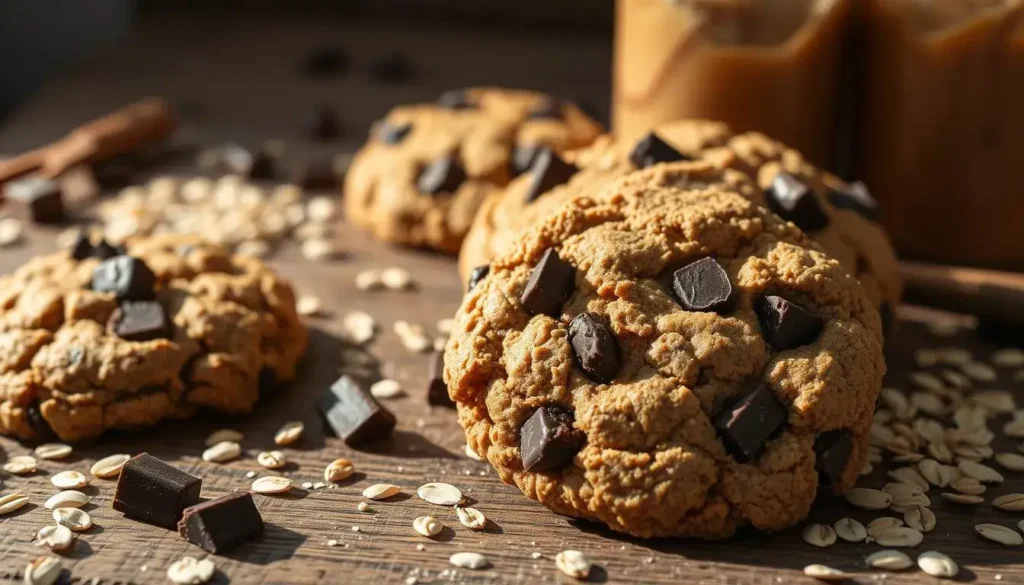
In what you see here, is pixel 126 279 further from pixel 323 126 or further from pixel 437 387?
pixel 323 126

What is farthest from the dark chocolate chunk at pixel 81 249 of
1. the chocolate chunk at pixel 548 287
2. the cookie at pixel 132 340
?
the chocolate chunk at pixel 548 287

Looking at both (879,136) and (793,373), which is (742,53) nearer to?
(879,136)

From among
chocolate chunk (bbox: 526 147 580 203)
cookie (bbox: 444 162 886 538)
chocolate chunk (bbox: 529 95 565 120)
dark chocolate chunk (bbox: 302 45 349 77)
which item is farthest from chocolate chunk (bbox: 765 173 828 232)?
dark chocolate chunk (bbox: 302 45 349 77)

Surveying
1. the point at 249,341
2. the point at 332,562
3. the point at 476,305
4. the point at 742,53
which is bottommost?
the point at 332,562

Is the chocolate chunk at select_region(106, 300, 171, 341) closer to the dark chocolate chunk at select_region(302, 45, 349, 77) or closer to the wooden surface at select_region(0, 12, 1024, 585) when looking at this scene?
the wooden surface at select_region(0, 12, 1024, 585)

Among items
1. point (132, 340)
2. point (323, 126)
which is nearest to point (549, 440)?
point (132, 340)

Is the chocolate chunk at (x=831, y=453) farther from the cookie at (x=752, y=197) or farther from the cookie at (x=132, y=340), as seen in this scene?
the cookie at (x=132, y=340)

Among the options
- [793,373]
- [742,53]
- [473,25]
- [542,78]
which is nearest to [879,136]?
[742,53]
